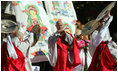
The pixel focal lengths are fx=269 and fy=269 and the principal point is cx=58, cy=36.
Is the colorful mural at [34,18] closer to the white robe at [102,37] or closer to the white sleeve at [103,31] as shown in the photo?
the white robe at [102,37]

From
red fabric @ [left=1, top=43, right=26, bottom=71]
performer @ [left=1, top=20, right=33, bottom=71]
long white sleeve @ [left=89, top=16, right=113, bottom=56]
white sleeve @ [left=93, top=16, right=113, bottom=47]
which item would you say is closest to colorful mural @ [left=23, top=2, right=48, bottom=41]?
performer @ [left=1, top=20, right=33, bottom=71]

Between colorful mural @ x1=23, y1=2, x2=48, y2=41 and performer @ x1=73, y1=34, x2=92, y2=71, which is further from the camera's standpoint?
colorful mural @ x1=23, y1=2, x2=48, y2=41

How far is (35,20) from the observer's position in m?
6.60

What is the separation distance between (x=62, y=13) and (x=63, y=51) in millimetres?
2104

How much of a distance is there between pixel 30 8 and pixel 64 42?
196 centimetres

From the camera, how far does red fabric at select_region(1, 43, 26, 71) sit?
5027mm

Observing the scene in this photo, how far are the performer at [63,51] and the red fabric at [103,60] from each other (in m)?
0.65

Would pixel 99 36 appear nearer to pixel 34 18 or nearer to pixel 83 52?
pixel 83 52

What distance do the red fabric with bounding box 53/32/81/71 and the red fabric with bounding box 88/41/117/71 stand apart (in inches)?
24.4

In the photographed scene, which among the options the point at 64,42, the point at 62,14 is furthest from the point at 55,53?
the point at 62,14

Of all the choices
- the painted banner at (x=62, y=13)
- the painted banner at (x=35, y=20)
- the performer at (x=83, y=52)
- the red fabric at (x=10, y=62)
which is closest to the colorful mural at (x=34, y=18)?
the painted banner at (x=35, y=20)

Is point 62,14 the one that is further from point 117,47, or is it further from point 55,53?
point 117,47

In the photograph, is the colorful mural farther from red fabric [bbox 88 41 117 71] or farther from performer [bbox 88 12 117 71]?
red fabric [bbox 88 41 117 71]

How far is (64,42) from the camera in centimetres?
511
